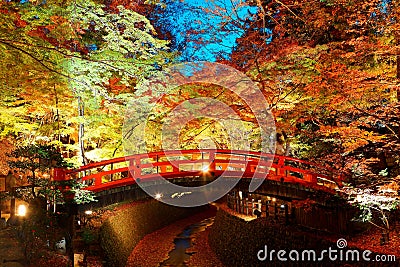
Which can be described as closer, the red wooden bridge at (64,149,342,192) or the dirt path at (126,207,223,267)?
the red wooden bridge at (64,149,342,192)

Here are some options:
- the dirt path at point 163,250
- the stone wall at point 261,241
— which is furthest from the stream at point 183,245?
the stone wall at point 261,241

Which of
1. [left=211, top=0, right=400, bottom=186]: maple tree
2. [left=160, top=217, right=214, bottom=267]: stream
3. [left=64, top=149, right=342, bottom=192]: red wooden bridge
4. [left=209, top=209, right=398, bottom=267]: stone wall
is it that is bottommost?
[left=160, top=217, right=214, bottom=267]: stream

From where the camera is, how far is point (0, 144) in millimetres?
15586

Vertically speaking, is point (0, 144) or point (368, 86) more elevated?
point (368, 86)

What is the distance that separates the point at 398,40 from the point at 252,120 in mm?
5832

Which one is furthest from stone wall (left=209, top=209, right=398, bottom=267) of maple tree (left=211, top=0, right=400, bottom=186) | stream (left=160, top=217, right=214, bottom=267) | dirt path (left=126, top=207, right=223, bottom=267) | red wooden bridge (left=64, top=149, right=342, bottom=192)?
maple tree (left=211, top=0, right=400, bottom=186)

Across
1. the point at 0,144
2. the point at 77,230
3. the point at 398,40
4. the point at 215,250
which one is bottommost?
the point at 215,250

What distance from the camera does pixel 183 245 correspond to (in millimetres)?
17766

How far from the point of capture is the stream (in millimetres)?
14866

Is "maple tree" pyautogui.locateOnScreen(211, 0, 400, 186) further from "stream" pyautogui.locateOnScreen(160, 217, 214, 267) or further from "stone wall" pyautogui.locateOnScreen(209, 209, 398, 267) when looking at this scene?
"stream" pyautogui.locateOnScreen(160, 217, 214, 267)

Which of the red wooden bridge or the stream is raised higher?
the red wooden bridge

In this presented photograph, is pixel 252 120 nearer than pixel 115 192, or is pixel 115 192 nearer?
pixel 115 192

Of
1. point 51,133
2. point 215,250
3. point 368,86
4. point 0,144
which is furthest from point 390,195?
point 0,144

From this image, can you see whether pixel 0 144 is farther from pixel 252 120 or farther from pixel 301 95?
pixel 301 95
